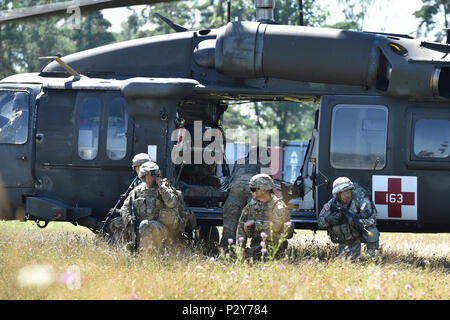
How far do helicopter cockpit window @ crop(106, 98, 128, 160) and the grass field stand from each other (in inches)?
56.8

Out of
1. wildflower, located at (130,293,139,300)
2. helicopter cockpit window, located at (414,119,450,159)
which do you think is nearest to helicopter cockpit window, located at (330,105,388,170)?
helicopter cockpit window, located at (414,119,450,159)

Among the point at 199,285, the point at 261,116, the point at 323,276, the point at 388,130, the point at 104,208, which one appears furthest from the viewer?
the point at 261,116

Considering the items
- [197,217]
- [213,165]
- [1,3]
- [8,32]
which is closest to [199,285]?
[197,217]

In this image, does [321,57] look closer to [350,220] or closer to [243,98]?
[243,98]

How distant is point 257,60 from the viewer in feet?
32.5

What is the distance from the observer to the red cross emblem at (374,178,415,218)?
Result: 959 centimetres

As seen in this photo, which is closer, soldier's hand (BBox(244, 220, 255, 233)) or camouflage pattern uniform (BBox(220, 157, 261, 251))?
soldier's hand (BBox(244, 220, 255, 233))

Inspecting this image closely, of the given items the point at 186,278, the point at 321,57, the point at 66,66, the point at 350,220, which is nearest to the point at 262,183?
the point at 350,220

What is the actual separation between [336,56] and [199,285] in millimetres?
4292

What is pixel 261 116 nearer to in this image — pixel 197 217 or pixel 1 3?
pixel 1 3

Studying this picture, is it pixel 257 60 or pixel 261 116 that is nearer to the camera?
pixel 257 60

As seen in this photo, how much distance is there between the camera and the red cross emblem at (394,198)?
31.4 ft

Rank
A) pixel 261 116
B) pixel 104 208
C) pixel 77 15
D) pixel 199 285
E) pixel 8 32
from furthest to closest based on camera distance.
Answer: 1. pixel 261 116
2. pixel 8 32
3. pixel 104 208
4. pixel 77 15
5. pixel 199 285

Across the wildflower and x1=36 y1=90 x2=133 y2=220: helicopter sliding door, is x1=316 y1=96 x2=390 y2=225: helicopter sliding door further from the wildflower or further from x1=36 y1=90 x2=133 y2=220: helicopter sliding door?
the wildflower
